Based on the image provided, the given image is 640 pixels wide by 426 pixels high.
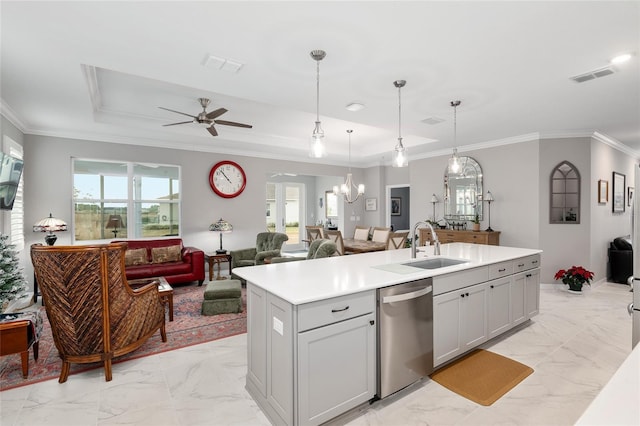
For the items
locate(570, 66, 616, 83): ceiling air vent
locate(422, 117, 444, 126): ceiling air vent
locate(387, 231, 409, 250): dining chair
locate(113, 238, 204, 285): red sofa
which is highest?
locate(422, 117, 444, 126): ceiling air vent

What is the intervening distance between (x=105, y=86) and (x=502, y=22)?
A: 4.21 metres

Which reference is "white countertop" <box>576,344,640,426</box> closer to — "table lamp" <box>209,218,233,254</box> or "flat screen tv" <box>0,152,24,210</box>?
"flat screen tv" <box>0,152,24,210</box>

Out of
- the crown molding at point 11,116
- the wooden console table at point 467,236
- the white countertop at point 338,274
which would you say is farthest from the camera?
the wooden console table at point 467,236

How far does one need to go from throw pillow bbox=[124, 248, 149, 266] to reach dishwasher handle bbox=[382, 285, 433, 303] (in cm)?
457

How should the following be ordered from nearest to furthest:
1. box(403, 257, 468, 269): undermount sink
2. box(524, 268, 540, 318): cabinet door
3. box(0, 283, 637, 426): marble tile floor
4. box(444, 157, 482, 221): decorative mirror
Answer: box(0, 283, 637, 426): marble tile floor
box(403, 257, 468, 269): undermount sink
box(524, 268, 540, 318): cabinet door
box(444, 157, 482, 221): decorative mirror

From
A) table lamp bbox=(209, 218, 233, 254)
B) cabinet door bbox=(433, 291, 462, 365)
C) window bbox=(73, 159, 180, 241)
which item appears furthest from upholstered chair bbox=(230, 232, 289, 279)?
cabinet door bbox=(433, 291, 462, 365)

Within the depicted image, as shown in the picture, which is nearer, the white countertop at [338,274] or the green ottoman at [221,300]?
the white countertop at [338,274]

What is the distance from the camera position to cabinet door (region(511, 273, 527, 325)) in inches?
126

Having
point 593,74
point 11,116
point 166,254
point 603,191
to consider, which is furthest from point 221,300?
point 603,191

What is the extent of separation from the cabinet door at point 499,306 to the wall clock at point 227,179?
16.7ft

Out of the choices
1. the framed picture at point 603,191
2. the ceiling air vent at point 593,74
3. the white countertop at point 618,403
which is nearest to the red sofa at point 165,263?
the white countertop at point 618,403

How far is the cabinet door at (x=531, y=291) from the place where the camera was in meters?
3.41

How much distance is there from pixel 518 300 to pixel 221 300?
3459mm

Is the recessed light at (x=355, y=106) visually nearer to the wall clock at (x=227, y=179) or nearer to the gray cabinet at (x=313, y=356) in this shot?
the gray cabinet at (x=313, y=356)
